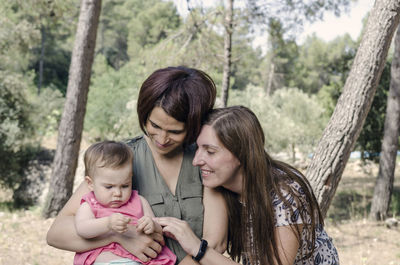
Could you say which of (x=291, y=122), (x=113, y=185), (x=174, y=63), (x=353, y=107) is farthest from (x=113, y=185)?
(x=291, y=122)

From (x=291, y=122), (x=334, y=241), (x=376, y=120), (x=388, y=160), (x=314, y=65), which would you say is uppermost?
(x=314, y=65)

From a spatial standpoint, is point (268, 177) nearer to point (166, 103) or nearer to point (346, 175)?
point (166, 103)

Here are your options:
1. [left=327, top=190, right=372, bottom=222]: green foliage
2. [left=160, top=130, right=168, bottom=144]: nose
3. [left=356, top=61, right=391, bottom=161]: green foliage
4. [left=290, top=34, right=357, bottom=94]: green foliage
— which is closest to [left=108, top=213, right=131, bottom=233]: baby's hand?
[left=160, top=130, right=168, bottom=144]: nose

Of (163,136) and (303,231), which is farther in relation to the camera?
(303,231)

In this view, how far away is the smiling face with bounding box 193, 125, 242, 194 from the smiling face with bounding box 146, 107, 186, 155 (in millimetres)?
109

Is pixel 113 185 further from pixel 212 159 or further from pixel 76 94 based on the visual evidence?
pixel 76 94

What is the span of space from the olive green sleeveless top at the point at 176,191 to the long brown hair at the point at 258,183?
0.71 feet

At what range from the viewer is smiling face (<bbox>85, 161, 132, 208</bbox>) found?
2043 millimetres

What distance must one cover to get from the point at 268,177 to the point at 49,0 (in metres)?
8.64

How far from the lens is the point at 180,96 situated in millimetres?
1962

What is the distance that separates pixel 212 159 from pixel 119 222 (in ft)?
1.75

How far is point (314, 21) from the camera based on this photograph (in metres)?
8.34

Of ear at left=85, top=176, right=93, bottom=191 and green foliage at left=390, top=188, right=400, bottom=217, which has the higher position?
ear at left=85, top=176, right=93, bottom=191

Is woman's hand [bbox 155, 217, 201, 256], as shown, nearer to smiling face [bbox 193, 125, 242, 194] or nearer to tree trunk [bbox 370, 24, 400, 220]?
smiling face [bbox 193, 125, 242, 194]
